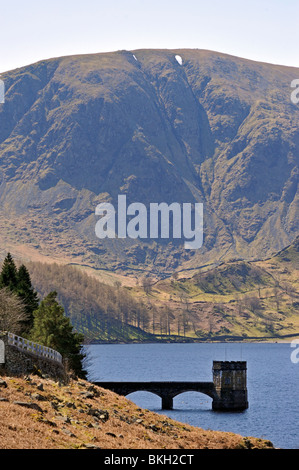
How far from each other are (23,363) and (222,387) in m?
94.2

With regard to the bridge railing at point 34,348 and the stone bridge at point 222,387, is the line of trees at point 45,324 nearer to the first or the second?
the bridge railing at point 34,348

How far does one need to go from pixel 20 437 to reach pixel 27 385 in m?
15.5

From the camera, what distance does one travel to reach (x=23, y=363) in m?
66.7

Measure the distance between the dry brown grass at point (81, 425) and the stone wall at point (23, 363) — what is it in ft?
4.42

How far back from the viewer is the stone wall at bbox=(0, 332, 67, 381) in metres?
63.7

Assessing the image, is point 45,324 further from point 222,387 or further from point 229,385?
point 229,385

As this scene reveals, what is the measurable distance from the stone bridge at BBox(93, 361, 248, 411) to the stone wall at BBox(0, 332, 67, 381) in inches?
3158

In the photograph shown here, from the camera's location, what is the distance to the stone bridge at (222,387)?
154 metres

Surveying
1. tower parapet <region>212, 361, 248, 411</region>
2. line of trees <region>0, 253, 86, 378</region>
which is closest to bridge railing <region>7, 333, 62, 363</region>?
line of trees <region>0, 253, 86, 378</region>

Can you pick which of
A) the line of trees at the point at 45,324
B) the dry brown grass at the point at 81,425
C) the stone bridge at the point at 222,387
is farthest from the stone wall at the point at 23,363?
the stone bridge at the point at 222,387
